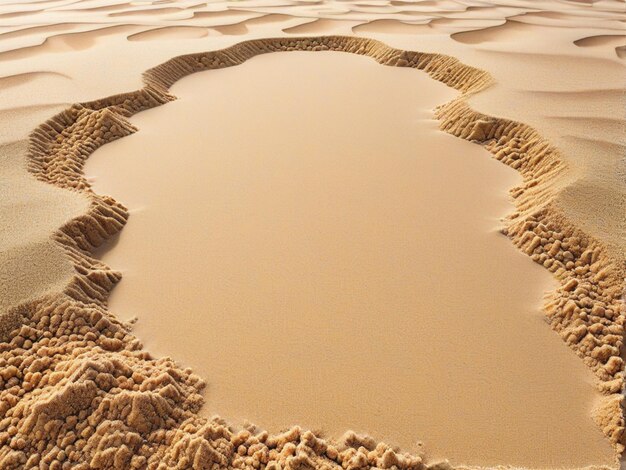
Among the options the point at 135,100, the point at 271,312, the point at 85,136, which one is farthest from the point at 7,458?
the point at 135,100

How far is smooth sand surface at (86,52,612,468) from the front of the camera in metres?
1.19

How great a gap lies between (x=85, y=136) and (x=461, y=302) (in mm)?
1632

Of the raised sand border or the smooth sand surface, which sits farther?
the smooth sand surface

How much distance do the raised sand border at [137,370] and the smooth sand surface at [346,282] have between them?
50 millimetres

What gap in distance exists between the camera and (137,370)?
3.96 ft

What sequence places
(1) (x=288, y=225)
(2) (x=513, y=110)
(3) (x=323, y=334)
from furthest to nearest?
1. (2) (x=513, y=110)
2. (1) (x=288, y=225)
3. (3) (x=323, y=334)

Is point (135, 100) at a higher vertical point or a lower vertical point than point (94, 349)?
higher

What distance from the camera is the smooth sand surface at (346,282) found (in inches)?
46.7

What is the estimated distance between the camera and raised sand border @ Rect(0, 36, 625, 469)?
1.04 m

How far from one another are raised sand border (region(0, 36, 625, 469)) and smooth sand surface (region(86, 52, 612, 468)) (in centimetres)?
5

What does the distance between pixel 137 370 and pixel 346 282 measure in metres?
0.60

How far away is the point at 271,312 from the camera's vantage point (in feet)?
4.71

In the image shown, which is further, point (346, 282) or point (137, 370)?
point (346, 282)

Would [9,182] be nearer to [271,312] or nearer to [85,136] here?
[85,136]
